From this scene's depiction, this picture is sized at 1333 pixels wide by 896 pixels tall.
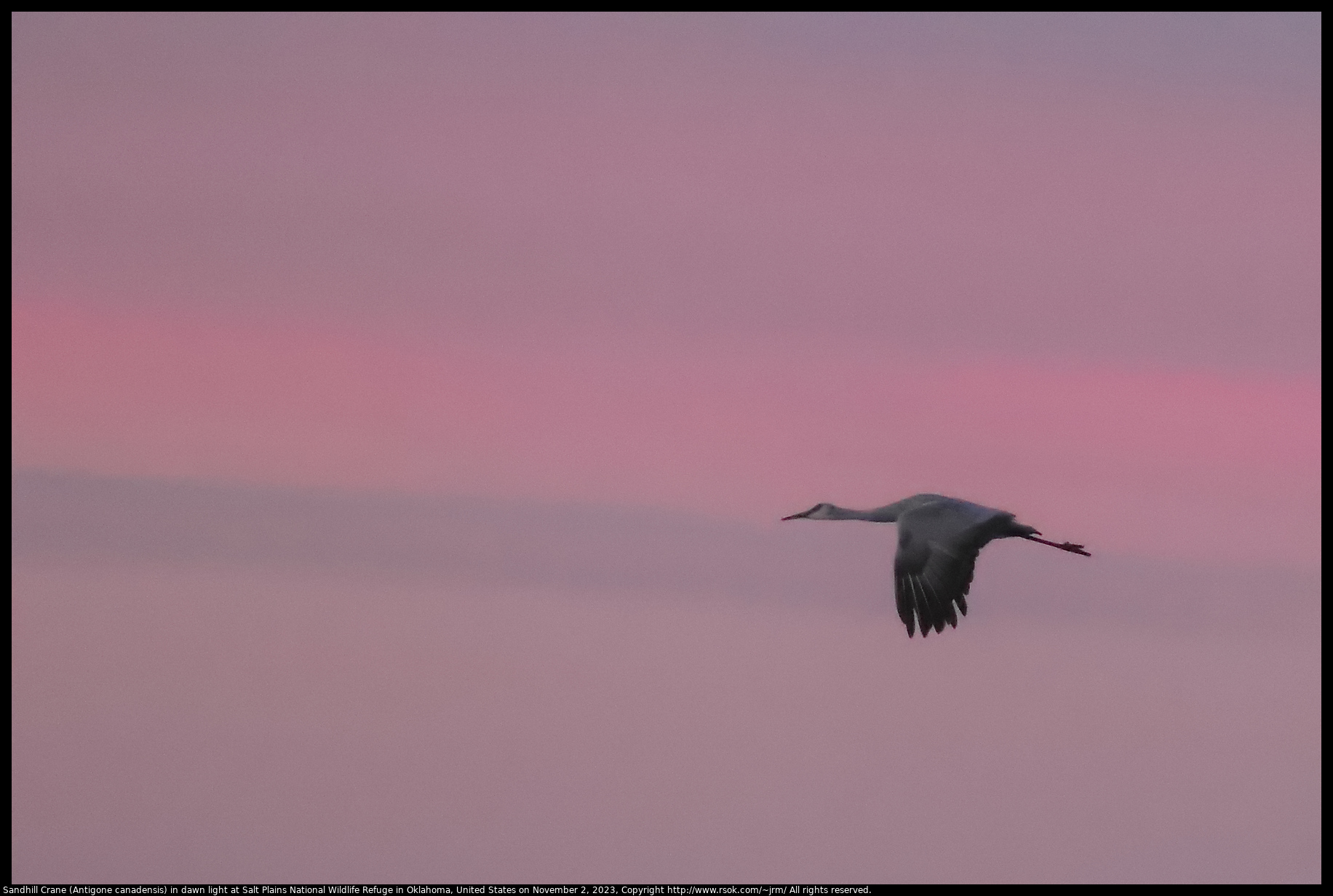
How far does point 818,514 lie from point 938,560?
4295mm

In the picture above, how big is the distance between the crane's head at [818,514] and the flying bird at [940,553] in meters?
3.44

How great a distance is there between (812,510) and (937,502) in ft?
13.9

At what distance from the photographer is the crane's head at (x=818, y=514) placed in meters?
80.0

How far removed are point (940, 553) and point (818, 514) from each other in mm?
4293

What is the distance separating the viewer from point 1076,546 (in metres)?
78.4

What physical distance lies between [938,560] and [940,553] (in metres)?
0.11

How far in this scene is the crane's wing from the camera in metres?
76.1

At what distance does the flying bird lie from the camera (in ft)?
250

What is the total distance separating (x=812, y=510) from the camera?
264ft

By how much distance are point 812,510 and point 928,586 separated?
14.7 ft

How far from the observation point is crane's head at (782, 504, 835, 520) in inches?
3150

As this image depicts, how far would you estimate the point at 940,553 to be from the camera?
76.3 metres

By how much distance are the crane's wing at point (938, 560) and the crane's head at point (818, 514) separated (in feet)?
11.5

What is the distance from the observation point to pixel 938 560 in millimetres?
76312
